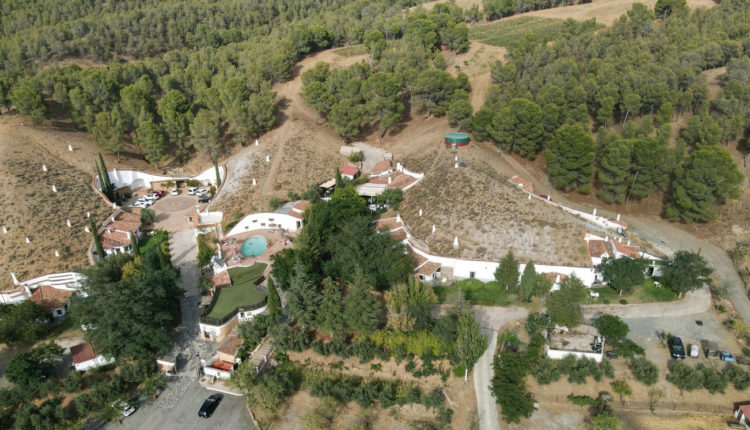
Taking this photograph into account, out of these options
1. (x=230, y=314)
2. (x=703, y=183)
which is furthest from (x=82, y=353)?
(x=703, y=183)

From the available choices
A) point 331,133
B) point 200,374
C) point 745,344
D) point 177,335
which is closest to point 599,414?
point 745,344

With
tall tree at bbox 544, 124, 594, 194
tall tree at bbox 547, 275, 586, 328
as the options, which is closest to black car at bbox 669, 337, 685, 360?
tall tree at bbox 547, 275, 586, 328

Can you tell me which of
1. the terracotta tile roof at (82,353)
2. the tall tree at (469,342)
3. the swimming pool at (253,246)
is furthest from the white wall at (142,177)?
the tall tree at (469,342)

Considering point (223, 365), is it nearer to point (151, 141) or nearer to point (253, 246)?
point (253, 246)

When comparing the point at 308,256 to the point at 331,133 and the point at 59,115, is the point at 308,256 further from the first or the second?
the point at 59,115

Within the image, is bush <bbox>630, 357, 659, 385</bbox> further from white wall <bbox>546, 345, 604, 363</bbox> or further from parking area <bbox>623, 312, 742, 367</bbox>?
white wall <bbox>546, 345, 604, 363</bbox>
